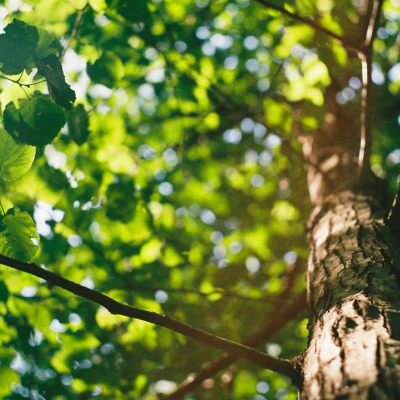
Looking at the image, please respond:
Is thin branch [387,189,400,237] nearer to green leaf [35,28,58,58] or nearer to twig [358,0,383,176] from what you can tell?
twig [358,0,383,176]

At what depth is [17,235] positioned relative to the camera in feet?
3.45

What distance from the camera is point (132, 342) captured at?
97.3 inches

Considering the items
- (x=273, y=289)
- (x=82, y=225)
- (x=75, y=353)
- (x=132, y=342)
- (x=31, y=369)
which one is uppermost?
(x=273, y=289)

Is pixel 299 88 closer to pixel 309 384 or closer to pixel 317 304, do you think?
pixel 317 304

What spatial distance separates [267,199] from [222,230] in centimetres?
71

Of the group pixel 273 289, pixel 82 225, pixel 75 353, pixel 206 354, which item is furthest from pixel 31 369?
pixel 273 289

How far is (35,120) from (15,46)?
0.82 feet

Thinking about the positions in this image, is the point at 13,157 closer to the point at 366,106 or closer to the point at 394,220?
A: the point at 394,220

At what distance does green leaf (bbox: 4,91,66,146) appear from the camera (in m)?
1.06

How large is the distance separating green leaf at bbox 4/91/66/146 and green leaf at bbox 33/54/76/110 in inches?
1.9

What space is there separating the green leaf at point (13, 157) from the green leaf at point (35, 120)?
26mm

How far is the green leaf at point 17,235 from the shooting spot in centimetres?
105

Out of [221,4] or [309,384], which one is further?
[221,4]

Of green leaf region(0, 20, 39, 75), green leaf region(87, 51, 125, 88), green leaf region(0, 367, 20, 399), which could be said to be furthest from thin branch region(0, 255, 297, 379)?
green leaf region(0, 367, 20, 399)
